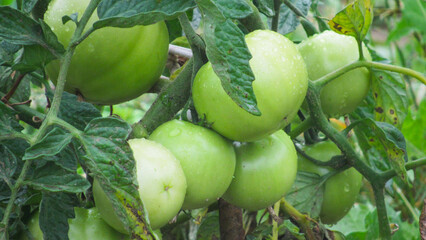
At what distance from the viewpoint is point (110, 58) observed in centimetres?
63

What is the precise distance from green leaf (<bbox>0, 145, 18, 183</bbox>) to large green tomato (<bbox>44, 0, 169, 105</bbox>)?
125mm

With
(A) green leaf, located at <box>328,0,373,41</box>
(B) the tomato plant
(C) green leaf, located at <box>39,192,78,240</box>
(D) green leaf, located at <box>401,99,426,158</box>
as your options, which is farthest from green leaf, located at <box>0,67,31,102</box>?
(D) green leaf, located at <box>401,99,426,158</box>

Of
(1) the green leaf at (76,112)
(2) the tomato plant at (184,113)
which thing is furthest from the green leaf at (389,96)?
(1) the green leaf at (76,112)

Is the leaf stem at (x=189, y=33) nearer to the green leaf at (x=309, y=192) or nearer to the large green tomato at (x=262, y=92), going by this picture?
the large green tomato at (x=262, y=92)

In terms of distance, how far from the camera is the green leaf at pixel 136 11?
1.65ft

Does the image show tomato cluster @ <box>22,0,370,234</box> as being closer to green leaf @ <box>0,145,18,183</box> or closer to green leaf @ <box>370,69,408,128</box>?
green leaf @ <box>0,145,18,183</box>

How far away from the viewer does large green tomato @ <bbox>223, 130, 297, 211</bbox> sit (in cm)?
67

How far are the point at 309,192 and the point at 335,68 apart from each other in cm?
22

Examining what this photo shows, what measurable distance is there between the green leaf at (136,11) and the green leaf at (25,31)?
6cm

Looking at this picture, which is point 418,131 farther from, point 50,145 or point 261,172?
point 50,145

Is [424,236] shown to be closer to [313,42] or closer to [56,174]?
[313,42]

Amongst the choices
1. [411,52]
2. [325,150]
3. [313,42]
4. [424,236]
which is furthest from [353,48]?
[411,52]

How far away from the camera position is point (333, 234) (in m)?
0.87

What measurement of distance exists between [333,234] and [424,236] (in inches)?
6.8
